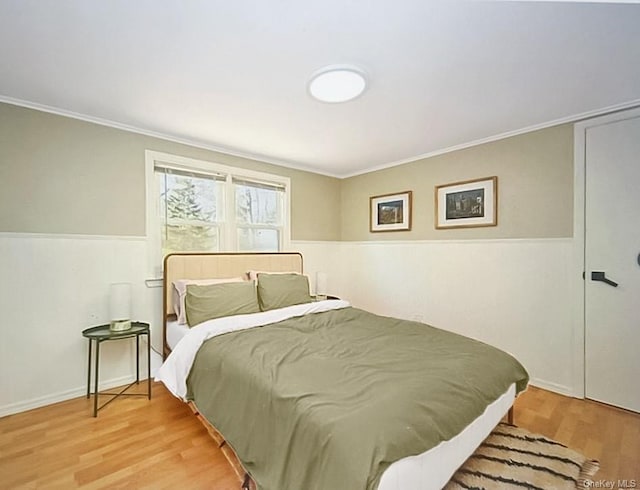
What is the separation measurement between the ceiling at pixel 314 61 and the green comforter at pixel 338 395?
1.67 metres

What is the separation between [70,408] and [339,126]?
3066 mm

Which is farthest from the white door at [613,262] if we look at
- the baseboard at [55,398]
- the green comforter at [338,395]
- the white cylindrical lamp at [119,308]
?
the baseboard at [55,398]

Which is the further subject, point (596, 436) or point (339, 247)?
point (339, 247)

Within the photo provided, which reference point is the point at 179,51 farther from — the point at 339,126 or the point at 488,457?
the point at 488,457

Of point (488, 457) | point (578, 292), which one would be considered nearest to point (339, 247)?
point (578, 292)

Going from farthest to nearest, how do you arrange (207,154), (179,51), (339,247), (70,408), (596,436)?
1. (339,247)
2. (207,154)
3. (70,408)
4. (596,436)
5. (179,51)

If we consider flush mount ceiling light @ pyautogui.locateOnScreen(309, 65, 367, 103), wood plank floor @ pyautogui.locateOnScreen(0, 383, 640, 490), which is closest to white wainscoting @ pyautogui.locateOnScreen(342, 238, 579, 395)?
wood plank floor @ pyautogui.locateOnScreen(0, 383, 640, 490)

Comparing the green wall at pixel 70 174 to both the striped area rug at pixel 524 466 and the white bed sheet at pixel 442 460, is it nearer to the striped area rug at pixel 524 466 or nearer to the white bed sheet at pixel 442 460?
the white bed sheet at pixel 442 460

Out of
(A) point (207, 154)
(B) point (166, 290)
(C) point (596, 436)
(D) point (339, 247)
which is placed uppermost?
(A) point (207, 154)

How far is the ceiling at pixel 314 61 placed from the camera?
1.40 m

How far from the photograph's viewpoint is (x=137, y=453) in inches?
71.5

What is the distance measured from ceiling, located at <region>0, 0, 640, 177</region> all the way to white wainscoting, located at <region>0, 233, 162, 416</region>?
1.07 meters

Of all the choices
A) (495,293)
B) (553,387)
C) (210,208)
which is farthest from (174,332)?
(553,387)

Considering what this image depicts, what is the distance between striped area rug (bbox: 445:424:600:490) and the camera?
5.07ft
